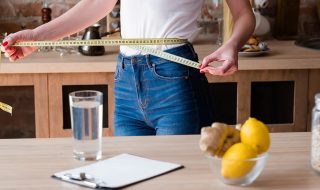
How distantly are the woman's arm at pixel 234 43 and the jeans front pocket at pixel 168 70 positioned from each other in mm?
213

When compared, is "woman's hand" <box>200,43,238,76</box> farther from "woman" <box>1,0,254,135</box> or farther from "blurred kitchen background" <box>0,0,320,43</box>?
"blurred kitchen background" <box>0,0,320,43</box>

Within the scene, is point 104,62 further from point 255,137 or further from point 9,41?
point 255,137

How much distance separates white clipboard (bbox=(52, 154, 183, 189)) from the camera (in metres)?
1.34

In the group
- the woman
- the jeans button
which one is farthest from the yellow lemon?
the jeans button

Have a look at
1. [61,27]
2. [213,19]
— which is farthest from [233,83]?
[61,27]

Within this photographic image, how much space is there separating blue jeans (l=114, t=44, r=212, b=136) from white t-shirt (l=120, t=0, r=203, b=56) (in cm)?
5

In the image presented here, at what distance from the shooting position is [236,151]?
1.32m

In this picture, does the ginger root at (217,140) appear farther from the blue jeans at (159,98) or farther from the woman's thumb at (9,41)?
the woman's thumb at (9,41)

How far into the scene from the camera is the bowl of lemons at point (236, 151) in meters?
1.31

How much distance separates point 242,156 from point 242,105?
76.6 inches

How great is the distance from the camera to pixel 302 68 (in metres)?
3.15

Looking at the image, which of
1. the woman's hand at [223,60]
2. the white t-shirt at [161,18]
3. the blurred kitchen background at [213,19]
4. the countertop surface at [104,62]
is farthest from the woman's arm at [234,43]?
the blurred kitchen background at [213,19]

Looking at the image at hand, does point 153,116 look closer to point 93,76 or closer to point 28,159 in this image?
point 28,159

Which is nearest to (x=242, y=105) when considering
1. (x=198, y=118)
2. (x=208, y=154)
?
(x=198, y=118)
